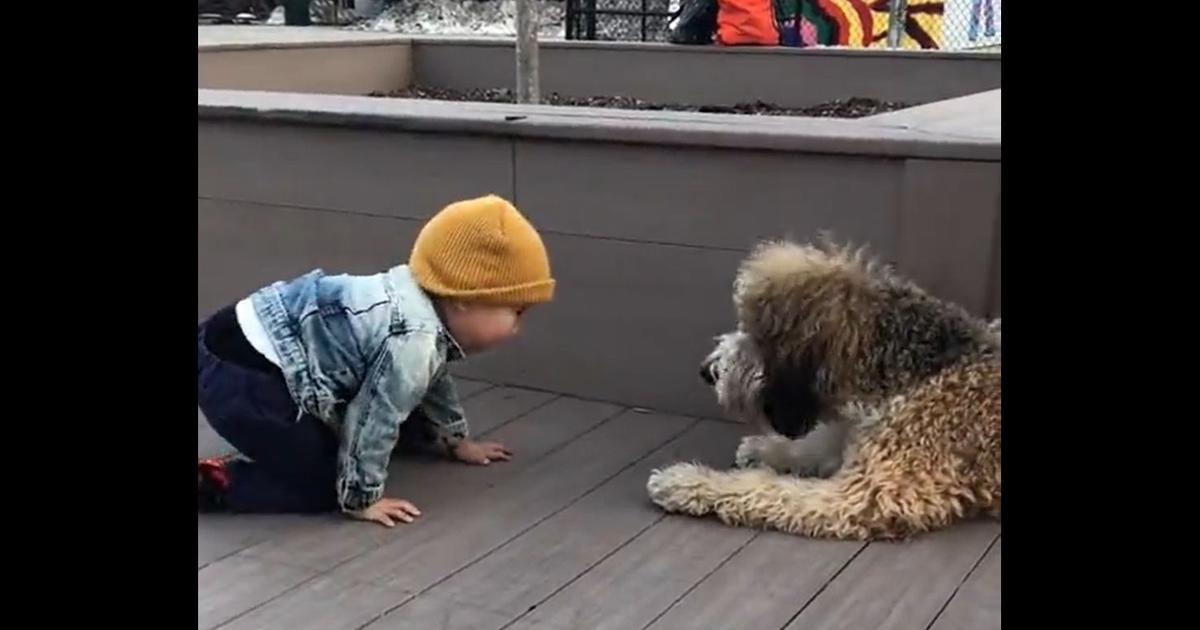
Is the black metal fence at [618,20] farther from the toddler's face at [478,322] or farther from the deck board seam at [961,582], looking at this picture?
the deck board seam at [961,582]

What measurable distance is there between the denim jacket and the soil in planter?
3750 mm

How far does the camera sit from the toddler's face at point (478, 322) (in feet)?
12.0

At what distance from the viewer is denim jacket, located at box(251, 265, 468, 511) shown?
357 centimetres

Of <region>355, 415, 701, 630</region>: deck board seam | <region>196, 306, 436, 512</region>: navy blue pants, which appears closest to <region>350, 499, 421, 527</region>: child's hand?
<region>196, 306, 436, 512</region>: navy blue pants

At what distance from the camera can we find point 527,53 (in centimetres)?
673

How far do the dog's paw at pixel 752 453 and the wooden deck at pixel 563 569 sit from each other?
28 centimetres

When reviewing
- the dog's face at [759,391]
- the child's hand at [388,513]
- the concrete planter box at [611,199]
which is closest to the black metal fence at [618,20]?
the concrete planter box at [611,199]

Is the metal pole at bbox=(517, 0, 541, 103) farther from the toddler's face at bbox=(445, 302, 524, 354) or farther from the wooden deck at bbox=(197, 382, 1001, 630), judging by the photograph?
the toddler's face at bbox=(445, 302, 524, 354)
